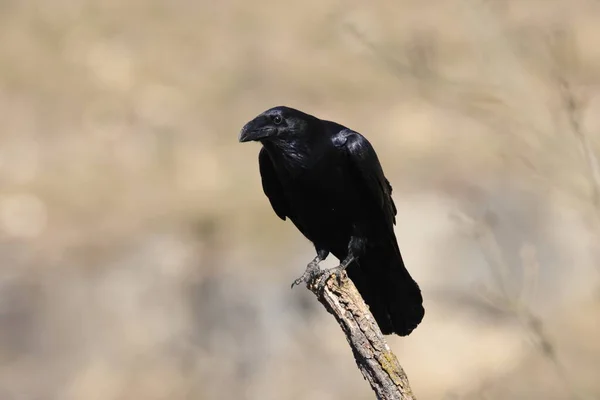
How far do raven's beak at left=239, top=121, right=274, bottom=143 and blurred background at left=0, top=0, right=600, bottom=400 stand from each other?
2542 mm

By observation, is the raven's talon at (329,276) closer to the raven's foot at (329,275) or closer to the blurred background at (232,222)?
the raven's foot at (329,275)

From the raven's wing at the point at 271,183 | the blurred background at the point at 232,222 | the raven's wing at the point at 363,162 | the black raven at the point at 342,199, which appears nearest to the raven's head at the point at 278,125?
the black raven at the point at 342,199

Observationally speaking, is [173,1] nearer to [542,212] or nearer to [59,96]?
[59,96]

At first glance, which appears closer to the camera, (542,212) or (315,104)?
(542,212)

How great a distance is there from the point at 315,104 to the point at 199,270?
3.12 metres

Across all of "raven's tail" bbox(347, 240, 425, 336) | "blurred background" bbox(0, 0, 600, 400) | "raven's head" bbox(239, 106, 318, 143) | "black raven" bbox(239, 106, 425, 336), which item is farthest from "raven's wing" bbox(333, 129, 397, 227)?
"blurred background" bbox(0, 0, 600, 400)

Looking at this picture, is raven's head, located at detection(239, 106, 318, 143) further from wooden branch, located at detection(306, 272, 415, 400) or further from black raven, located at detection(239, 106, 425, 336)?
wooden branch, located at detection(306, 272, 415, 400)

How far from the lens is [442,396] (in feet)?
29.7

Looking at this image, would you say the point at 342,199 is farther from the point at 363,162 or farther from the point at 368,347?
the point at 368,347

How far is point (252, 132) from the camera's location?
523 cm

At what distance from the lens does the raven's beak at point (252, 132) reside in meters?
5.18

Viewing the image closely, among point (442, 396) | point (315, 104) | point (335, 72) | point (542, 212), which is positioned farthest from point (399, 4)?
point (442, 396)

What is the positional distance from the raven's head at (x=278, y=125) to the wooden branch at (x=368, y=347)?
3.27 feet

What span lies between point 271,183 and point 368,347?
167 centimetres
